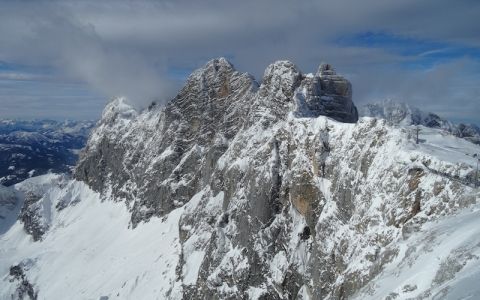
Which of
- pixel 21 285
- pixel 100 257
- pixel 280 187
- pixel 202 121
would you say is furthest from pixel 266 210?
pixel 21 285

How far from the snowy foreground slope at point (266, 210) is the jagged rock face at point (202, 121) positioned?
419 mm

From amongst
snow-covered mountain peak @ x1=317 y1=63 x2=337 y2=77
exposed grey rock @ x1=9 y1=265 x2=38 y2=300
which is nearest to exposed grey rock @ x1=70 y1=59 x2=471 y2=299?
snow-covered mountain peak @ x1=317 y1=63 x2=337 y2=77

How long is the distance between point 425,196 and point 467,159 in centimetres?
801

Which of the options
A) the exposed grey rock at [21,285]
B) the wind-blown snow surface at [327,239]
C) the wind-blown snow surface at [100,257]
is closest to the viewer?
the wind-blown snow surface at [327,239]

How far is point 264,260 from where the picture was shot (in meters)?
83.4

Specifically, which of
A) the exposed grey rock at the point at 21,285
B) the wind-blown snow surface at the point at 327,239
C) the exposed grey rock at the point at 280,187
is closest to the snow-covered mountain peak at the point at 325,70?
the exposed grey rock at the point at 280,187

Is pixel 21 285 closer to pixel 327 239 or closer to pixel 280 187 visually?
pixel 280 187

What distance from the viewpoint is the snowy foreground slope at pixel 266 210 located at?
4181cm

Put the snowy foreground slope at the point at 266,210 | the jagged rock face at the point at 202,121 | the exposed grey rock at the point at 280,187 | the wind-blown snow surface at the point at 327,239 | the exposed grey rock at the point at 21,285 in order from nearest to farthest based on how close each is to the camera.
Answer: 1. the wind-blown snow surface at the point at 327,239
2. the snowy foreground slope at the point at 266,210
3. the exposed grey rock at the point at 280,187
4. the jagged rock face at the point at 202,121
5. the exposed grey rock at the point at 21,285

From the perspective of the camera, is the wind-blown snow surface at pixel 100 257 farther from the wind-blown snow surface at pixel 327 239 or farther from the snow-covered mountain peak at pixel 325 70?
the snow-covered mountain peak at pixel 325 70

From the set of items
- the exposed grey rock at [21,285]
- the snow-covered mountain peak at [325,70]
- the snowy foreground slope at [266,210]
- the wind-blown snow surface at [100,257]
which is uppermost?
the snow-covered mountain peak at [325,70]

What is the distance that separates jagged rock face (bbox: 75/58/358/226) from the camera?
9288 cm

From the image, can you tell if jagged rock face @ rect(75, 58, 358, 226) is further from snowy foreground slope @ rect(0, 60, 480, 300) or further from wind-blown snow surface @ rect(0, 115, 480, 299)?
wind-blown snow surface @ rect(0, 115, 480, 299)

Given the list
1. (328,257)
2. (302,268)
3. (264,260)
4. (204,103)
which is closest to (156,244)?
(204,103)
